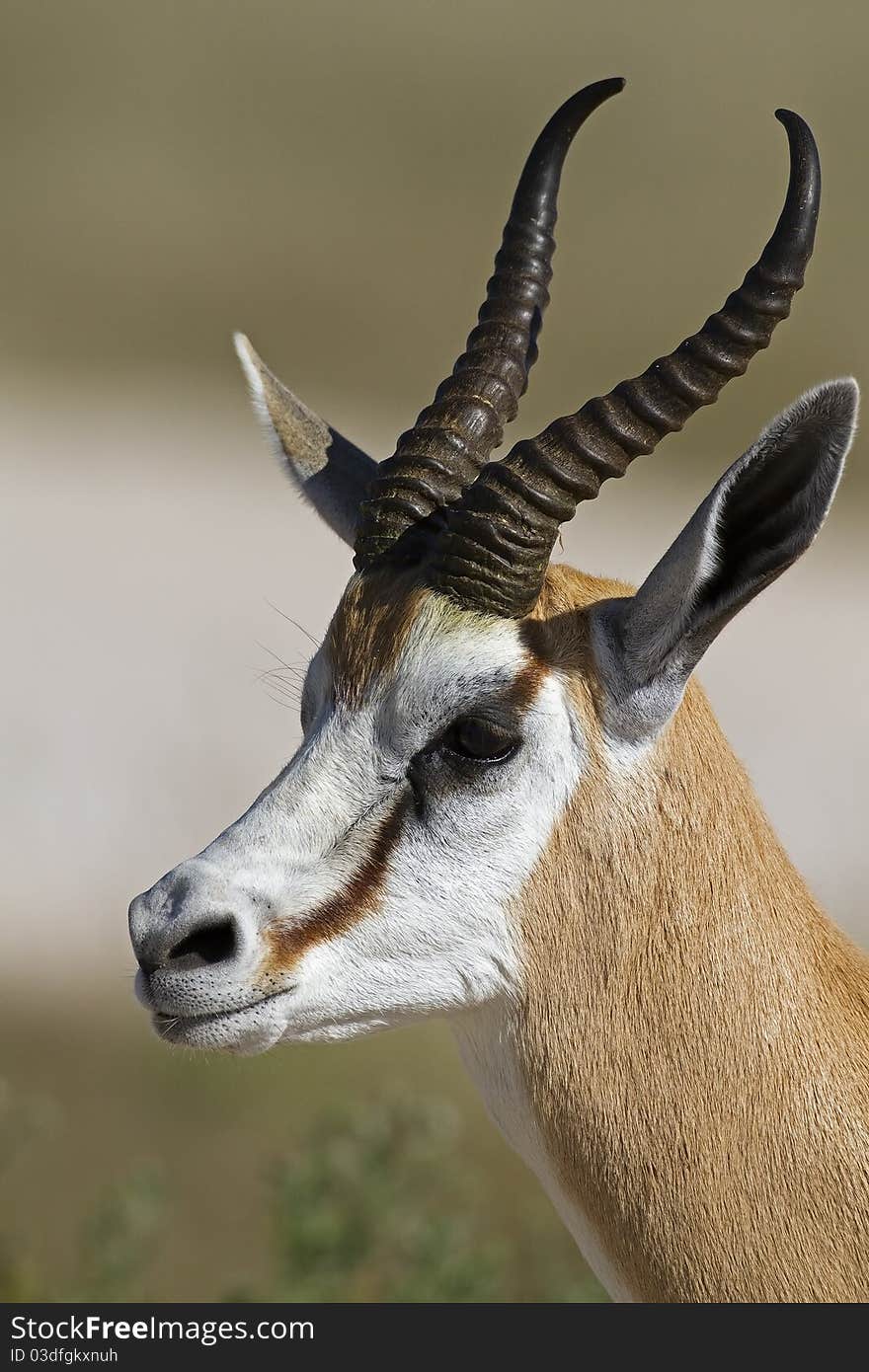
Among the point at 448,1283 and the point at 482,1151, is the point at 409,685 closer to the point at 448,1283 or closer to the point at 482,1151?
the point at 448,1283

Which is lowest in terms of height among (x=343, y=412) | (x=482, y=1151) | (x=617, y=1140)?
(x=482, y=1151)

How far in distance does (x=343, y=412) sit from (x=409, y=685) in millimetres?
16751

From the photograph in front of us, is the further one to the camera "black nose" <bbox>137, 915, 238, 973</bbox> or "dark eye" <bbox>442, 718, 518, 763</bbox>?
"dark eye" <bbox>442, 718, 518, 763</bbox>

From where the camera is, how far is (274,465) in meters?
15.0

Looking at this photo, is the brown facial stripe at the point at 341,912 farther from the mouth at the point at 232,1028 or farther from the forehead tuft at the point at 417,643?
the forehead tuft at the point at 417,643

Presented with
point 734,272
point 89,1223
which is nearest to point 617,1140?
point 89,1223

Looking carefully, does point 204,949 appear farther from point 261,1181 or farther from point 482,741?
point 261,1181

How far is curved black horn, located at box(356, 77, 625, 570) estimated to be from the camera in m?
3.91

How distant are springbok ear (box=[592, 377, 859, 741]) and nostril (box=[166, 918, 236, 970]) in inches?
38.0

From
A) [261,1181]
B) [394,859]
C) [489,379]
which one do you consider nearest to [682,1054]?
[394,859]

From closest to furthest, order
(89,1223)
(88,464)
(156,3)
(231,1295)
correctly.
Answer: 1. (231,1295)
2. (89,1223)
3. (88,464)
4. (156,3)

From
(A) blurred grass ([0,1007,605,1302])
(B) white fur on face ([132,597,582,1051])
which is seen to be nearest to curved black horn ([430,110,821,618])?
(B) white fur on face ([132,597,582,1051])

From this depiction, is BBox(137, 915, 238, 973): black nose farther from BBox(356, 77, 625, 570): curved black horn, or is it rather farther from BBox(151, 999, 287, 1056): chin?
BBox(356, 77, 625, 570): curved black horn

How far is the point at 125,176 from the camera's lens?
28359 mm
